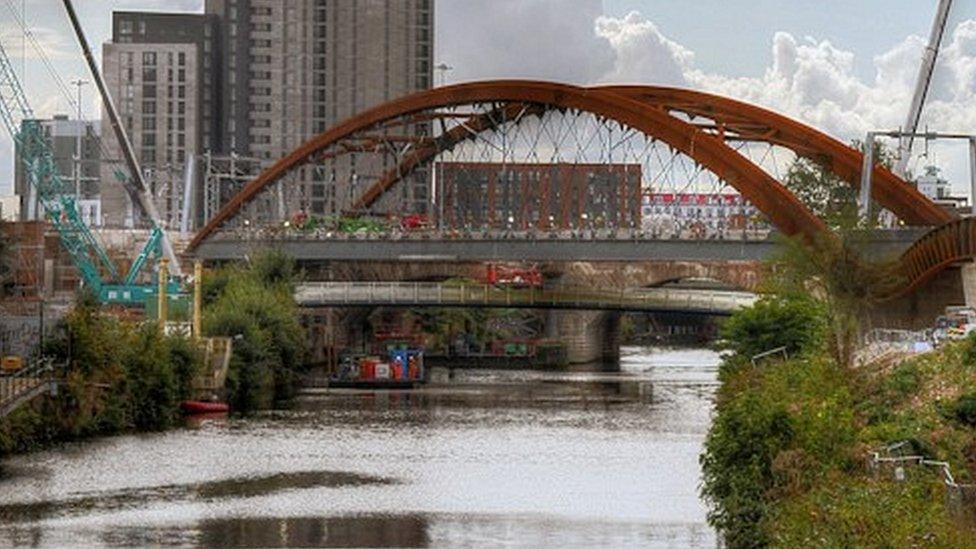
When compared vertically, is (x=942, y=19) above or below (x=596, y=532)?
above

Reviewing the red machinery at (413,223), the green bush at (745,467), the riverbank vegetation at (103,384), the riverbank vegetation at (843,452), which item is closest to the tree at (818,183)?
the red machinery at (413,223)

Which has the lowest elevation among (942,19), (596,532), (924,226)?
(596,532)

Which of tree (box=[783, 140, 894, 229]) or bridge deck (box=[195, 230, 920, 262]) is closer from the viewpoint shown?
bridge deck (box=[195, 230, 920, 262])

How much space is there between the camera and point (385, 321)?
154 meters

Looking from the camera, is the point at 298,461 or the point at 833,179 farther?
the point at 833,179

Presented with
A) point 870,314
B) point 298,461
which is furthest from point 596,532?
point 870,314

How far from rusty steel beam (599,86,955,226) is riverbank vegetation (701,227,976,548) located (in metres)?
37.1

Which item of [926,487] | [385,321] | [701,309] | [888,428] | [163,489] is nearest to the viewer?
[926,487]

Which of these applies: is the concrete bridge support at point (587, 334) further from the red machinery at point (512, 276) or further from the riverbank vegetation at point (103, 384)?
the riverbank vegetation at point (103, 384)

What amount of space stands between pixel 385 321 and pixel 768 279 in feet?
172

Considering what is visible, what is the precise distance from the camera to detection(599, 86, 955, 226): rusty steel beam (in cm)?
11081

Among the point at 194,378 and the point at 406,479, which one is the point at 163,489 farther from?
the point at 194,378

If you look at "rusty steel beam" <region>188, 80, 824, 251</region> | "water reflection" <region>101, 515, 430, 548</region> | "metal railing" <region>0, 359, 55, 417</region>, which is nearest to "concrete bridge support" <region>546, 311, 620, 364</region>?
"rusty steel beam" <region>188, 80, 824, 251</region>

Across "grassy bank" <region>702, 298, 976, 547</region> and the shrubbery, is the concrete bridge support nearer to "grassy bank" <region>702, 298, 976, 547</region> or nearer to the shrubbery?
the shrubbery
